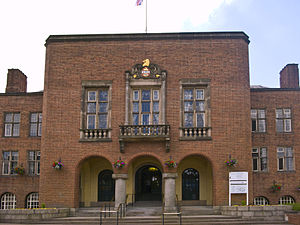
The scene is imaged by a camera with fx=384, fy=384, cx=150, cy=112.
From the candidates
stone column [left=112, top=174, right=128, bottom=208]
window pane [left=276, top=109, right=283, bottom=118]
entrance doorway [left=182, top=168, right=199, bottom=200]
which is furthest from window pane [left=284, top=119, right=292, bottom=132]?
stone column [left=112, top=174, right=128, bottom=208]

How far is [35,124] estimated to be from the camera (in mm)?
24047

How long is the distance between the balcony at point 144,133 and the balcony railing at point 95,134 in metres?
0.98

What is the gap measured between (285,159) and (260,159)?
1460 mm

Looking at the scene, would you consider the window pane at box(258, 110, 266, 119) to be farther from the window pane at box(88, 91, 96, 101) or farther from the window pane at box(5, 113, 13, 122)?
the window pane at box(5, 113, 13, 122)

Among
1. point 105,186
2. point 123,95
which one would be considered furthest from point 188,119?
point 105,186

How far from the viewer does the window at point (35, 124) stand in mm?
23938

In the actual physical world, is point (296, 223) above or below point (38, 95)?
below

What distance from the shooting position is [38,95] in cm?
2425

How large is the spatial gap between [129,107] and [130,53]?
10.1 ft

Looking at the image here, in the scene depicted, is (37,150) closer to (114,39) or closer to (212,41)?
(114,39)

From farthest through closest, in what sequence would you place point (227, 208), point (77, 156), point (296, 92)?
point (296, 92) < point (77, 156) < point (227, 208)

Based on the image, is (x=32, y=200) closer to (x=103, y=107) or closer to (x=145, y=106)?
(x=103, y=107)

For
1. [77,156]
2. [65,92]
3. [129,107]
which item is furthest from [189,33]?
[77,156]

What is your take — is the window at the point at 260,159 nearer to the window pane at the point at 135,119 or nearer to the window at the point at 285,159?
the window at the point at 285,159
